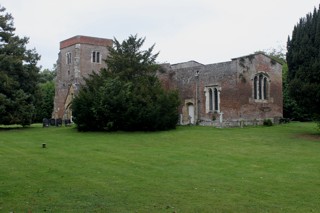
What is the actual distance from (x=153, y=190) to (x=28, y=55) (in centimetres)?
2759

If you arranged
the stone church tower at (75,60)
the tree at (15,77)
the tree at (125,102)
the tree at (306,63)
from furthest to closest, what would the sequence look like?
1. the stone church tower at (75,60)
2. the tree at (15,77)
3. the tree at (125,102)
4. the tree at (306,63)

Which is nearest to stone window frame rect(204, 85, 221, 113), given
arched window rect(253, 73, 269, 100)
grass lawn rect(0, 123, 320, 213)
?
arched window rect(253, 73, 269, 100)

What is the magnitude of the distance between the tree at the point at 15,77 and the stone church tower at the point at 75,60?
14824mm

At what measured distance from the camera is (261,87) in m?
32.9

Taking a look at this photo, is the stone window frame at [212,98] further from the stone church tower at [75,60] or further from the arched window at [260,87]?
the stone church tower at [75,60]

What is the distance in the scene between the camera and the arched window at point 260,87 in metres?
32.3

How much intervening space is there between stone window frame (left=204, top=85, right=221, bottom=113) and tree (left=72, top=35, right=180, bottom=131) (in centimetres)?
470

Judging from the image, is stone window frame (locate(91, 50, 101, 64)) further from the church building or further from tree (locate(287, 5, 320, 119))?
tree (locate(287, 5, 320, 119))

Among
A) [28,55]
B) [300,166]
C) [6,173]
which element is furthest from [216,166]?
[28,55]

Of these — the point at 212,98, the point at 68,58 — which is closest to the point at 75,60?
the point at 68,58

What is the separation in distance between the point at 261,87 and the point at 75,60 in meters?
27.7

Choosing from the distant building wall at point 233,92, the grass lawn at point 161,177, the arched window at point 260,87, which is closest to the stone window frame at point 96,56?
the distant building wall at point 233,92

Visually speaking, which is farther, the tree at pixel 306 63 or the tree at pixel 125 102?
the tree at pixel 125 102

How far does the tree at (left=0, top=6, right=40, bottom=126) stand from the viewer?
30.8m
